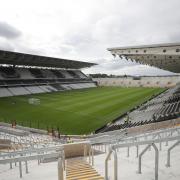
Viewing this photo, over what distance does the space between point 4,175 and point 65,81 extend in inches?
2799

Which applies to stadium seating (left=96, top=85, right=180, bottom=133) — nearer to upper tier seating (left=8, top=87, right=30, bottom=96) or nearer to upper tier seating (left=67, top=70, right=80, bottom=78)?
upper tier seating (left=8, top=87, right=30, bottom=96)

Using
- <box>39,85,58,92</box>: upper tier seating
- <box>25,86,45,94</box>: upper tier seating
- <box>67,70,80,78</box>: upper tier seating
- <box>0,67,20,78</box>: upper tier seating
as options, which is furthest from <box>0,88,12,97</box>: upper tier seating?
<box>67,70,80,78</box>: upper tier seating

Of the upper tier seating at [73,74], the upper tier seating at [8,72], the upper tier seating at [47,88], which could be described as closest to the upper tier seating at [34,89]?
the upper tier seating at [47,88]

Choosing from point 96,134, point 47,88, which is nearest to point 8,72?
point 47,88

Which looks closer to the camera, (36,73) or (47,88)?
(47,88)

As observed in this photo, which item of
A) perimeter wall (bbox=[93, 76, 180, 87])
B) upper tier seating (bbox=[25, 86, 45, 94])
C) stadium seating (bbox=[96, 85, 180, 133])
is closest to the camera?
stadium seating (bbox=[96, 85, 180, 133])

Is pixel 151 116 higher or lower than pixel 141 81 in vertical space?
lower

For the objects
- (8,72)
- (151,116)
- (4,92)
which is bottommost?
(151,116)

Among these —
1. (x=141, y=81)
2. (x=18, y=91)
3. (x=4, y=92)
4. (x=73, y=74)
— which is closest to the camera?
(x=4, y=92)

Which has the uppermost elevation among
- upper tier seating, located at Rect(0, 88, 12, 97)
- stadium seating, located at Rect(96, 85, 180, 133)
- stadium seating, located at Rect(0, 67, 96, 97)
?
stadium seating, located at Rect(0, 67, 96, 97)

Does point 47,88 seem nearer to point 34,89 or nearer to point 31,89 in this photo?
point 34,89

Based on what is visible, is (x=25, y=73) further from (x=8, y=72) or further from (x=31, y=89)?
(x=31, y=89)

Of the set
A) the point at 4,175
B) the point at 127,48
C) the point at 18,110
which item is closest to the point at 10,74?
the point at 18,110

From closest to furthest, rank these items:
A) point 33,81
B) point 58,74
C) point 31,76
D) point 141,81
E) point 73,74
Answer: point 33,81 → point 31,76 → point 58,74 → point 73,74 → point 141,81
